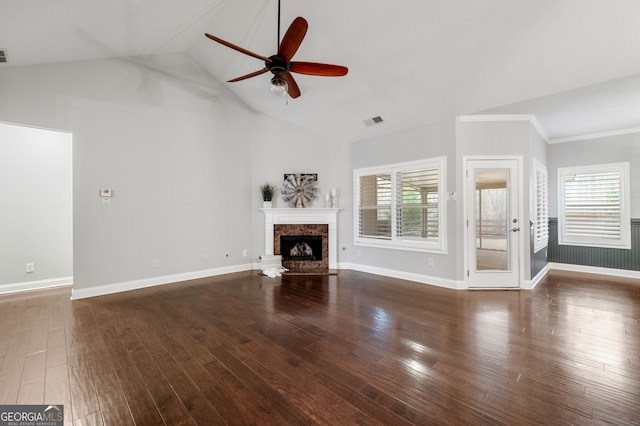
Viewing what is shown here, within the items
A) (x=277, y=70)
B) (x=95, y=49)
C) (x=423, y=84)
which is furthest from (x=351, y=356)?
(x=95, y=49)

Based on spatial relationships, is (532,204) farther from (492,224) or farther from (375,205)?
(375,205)

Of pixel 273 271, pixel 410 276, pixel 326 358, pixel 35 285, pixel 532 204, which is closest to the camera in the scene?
pixel 326 358

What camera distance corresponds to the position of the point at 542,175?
5.25 m

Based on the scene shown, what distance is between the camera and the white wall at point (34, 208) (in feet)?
13.9

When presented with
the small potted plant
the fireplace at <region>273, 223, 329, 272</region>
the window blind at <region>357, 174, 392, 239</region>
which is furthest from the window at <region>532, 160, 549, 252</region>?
the small potted plant

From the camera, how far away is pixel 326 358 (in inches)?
88.9

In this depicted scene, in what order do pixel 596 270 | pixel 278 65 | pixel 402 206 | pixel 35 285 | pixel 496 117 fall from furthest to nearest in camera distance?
pixel 596 270 < pixel 402 206 < pixel 35 285 < pixel 496 117 < pixel 278 65

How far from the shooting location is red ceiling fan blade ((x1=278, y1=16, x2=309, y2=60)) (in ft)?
7.73

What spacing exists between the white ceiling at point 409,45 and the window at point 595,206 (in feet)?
3.34

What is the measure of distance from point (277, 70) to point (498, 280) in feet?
14.7

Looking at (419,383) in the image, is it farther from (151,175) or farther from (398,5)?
(151,175)

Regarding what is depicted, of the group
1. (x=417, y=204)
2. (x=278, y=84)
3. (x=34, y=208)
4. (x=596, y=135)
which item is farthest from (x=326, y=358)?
(x=596, y=135)

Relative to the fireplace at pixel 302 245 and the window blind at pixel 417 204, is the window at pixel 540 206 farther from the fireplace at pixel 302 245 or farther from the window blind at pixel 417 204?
the fireplace at pixel 302 245

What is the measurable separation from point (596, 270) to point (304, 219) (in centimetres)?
601
